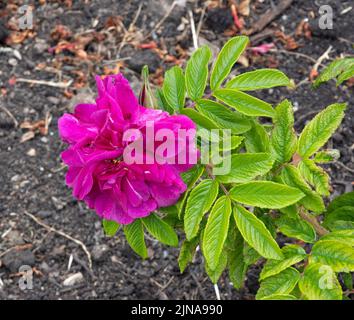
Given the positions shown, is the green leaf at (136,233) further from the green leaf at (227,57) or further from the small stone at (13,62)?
the small stone at (13,62)

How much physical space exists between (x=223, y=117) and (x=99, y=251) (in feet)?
3.31

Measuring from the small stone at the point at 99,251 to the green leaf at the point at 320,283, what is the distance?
1.07 metres

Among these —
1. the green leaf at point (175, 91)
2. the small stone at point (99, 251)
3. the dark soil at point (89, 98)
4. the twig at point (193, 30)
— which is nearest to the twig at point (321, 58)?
the dark soil at point (89, 98)

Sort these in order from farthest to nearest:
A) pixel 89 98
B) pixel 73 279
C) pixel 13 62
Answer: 1. pixel 13 62
2. pixel 89 98
3. pixel 73 279

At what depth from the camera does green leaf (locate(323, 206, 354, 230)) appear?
1.64m

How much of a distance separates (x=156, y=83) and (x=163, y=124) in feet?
4.74

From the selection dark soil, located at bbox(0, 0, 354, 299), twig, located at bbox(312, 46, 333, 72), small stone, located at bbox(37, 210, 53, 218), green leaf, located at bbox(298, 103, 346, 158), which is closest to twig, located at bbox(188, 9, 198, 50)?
dark soil, located at bbox(0, 0, 354, 299)

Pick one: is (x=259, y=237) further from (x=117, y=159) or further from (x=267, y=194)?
(x=117, y=159)

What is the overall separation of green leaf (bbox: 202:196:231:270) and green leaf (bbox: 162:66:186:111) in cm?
27

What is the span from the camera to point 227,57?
60.9 inches

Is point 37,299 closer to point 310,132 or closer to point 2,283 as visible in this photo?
point 2,283

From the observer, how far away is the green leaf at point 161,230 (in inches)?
59.9
